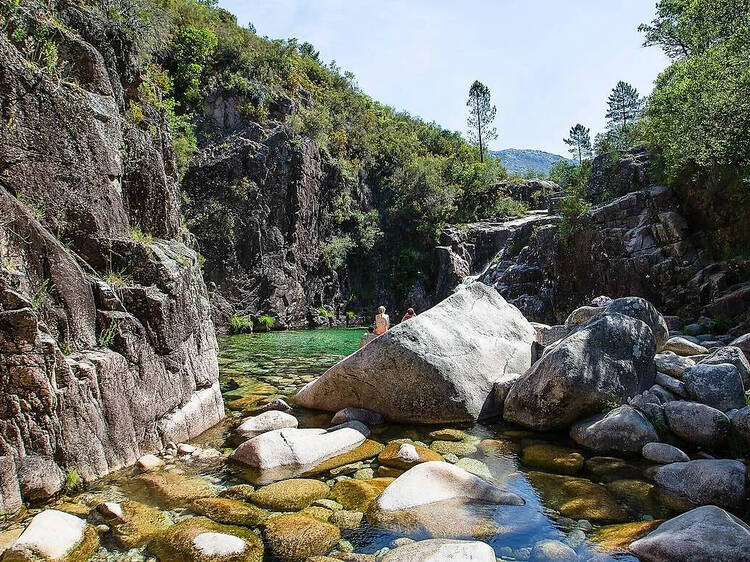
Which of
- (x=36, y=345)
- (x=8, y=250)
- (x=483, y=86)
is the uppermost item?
(x=483, y=86)

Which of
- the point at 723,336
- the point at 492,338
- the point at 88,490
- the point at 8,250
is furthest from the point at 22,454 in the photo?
the point at 723,336

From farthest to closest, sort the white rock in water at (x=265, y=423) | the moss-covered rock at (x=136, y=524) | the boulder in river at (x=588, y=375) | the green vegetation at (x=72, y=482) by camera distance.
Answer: the white rock in water at (x=265, y=423)
the boulder in river at (x=588, y=375)
the green vegetation at (x=72, y=482)
the moss-covered rock at (x=136, y=524)

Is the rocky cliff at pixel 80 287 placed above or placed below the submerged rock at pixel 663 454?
above

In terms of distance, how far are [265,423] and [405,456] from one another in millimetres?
2580

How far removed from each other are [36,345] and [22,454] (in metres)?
1.07

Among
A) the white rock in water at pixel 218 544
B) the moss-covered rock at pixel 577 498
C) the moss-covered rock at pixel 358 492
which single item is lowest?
the moss-covered rock at pixel 577 498

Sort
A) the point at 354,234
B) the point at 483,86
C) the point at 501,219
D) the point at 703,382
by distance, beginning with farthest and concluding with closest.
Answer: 1. the point at 483,86
2. the point at 501,219
3. the point at 354,234
4. the point at 703,382

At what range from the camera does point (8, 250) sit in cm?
536

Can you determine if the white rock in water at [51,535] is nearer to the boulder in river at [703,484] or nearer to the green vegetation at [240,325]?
the boulder in river at [703,484]

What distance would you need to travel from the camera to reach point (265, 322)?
108ft

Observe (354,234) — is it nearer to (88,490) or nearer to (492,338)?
(492,338)

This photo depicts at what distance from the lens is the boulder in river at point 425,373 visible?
8.43 meters

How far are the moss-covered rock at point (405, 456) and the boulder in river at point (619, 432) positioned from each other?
2.15 meters

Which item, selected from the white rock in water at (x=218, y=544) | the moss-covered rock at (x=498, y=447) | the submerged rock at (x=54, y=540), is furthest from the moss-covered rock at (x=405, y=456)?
the submerged rock at (x=54, y=540)
